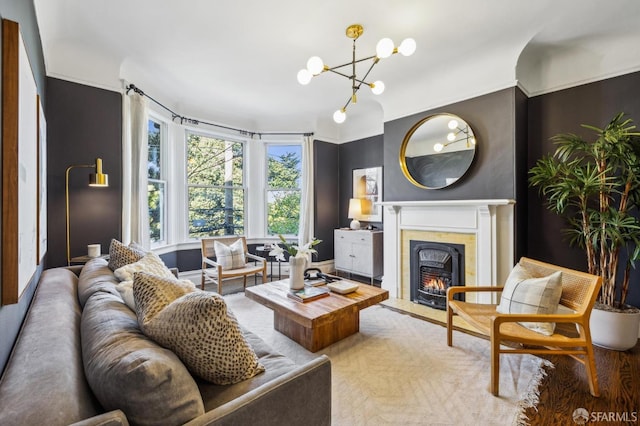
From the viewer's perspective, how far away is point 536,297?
203cm

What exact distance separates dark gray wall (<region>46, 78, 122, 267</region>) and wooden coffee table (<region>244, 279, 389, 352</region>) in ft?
5.86

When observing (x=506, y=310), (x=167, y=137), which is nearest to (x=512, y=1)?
(x=506, y=310)

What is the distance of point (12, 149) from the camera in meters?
1.03

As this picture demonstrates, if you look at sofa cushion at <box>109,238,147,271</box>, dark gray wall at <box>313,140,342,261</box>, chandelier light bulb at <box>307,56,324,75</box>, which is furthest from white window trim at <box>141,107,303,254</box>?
chandelier light bulb at <box>307,56,324,75</box>

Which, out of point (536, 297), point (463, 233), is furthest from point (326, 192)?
point (536, 297)

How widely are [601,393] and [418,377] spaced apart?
111cm

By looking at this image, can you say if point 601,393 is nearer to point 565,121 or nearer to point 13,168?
point 565,121

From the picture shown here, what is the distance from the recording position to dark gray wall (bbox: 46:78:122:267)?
2.74 metres

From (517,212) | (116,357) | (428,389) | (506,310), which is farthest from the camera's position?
(517,212)

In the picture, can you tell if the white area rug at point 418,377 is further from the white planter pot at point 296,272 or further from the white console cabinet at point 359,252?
the white console cabinet at point 359,252

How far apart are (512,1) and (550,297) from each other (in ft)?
7.33

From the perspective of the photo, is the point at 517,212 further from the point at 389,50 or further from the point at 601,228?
the point at 389,50

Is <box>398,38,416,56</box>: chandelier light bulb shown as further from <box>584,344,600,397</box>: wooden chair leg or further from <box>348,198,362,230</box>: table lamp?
<box>348,198,362,230</box>: table lamp

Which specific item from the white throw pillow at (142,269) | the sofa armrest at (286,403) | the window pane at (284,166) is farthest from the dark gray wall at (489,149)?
the white throw pillow at (142,269)
